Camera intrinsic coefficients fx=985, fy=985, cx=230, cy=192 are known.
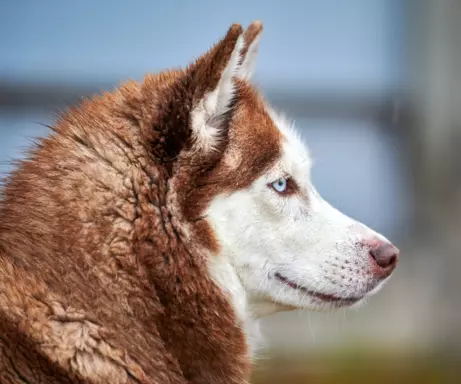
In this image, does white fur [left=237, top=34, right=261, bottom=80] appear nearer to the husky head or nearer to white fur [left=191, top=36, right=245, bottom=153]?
the husky head

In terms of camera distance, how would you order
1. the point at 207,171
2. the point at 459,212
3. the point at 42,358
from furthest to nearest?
the point at 459,212
the point at 207,171
the point at 42,358

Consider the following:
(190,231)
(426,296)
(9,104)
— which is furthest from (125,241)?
(426,296)

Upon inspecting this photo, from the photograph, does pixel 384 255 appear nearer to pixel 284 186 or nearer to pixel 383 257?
pixel 383 257

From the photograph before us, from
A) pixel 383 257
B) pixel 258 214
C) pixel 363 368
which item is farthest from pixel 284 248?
pixel 363 368

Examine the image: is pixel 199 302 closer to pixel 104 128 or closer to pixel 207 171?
pixel 207 171

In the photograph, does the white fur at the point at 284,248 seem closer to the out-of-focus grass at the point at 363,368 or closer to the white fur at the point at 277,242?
the white fur at the point at 277,242

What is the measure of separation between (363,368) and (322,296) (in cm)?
301

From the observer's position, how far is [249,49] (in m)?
3.07

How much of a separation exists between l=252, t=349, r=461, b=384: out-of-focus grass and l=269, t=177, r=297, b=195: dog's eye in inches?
105

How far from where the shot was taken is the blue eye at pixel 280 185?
9.56 feet

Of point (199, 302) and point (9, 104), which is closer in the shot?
point (199, 302)

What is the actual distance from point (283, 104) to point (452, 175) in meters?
1.43

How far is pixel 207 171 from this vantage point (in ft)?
9.09

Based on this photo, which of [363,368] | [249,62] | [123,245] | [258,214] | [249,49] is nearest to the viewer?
[123,245]
